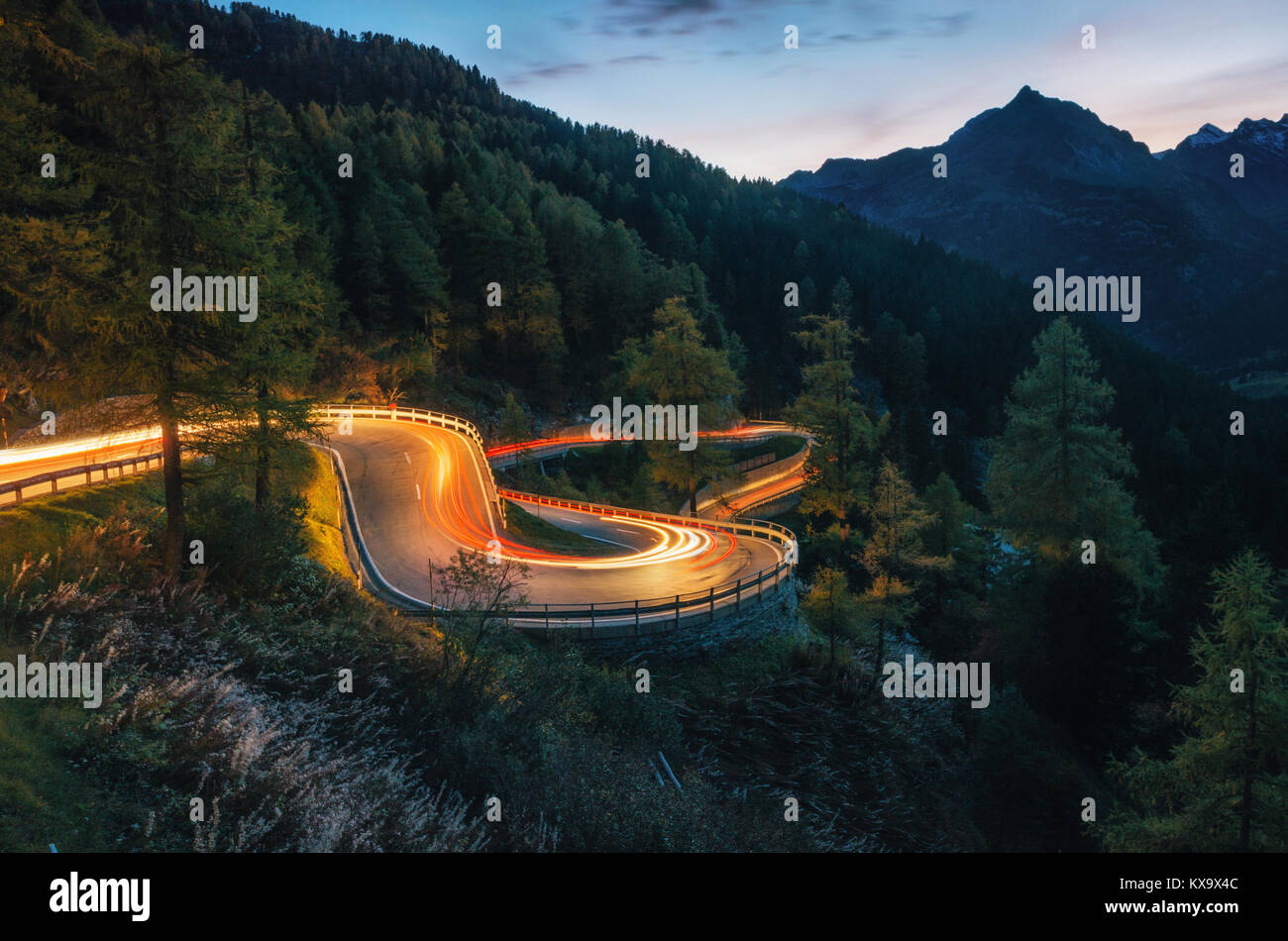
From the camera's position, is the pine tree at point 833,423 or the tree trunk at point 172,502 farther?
the pine tree at point 833,423

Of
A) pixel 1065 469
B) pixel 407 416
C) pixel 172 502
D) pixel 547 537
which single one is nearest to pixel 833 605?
pixel 1065 469

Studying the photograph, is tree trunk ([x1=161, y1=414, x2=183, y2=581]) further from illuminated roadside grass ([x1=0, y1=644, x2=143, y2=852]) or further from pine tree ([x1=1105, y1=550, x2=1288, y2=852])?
pine tree ([x1=1105, y1=550, x2=1288, y2=852])

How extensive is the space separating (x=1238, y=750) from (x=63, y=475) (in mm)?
25172

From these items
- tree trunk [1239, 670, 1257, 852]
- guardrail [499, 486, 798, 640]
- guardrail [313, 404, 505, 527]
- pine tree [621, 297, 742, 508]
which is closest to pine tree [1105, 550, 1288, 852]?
tree trunk [1239, 670, 1257, 852]

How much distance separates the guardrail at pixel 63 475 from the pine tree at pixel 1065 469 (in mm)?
30606

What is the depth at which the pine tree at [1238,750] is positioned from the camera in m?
14.3

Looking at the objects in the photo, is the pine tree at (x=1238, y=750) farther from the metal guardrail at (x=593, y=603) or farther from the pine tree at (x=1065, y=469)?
the pine tree at (x=1065, y=469)

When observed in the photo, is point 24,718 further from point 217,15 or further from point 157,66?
point 217,15

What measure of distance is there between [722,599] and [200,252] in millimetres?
17266

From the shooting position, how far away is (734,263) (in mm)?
123062

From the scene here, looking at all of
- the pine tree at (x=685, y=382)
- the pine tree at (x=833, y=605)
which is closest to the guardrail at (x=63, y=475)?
the pine tree at (x=833, y=605)

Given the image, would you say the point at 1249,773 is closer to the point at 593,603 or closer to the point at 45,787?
the point at 593,603

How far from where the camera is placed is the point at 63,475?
1691 centimetres

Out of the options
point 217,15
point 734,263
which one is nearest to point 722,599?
point 734,263
